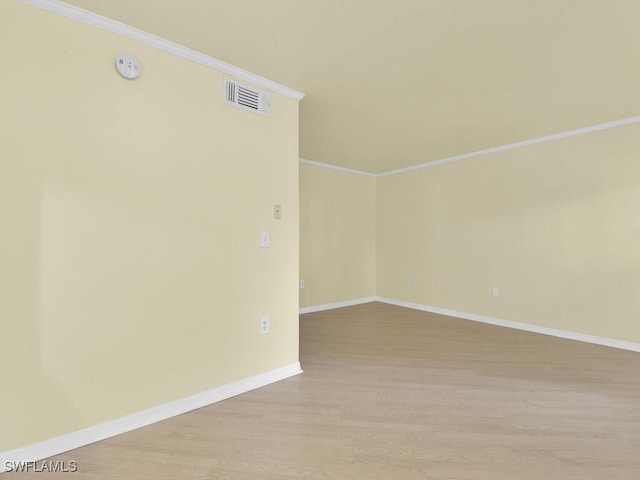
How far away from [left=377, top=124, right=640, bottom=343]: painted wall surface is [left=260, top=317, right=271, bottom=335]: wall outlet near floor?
3104mm

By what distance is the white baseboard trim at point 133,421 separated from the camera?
1489 millimetres

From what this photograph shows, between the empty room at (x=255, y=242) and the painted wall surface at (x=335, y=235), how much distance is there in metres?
1.49

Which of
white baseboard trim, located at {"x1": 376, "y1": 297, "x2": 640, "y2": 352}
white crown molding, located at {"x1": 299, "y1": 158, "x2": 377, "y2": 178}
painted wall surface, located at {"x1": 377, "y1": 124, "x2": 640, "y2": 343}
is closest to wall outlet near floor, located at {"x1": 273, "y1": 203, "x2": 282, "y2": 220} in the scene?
white crown molding, located at {"x1": 299, "y1": 158, "x2": 377, "y2": 178}

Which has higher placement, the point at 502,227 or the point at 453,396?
the point at 502,227

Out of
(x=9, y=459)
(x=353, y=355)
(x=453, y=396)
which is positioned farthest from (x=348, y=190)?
(x=9, y=459)

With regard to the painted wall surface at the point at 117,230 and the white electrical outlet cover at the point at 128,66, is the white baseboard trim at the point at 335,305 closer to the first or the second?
the painted wall surface at the point at 117,230

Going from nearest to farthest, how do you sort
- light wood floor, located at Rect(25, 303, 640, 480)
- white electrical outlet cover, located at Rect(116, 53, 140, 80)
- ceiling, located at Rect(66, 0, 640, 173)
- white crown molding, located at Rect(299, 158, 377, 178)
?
light wood floor, located at Rect(25, 303, 640, 480)
ceiling, located at Rect(66, 0, 640, 173)
white electrical outlet cover, located at Rect(116, 53, 140, 80)
white crown molding, located at Rect(299, 158, 377, 178)

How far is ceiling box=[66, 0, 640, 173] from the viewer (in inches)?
61.9

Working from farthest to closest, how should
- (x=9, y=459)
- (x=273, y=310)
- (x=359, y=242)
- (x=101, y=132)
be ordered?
(x=359, y=242) < (x=273, y=310) < (x=101, y=132) < (x=9, y=459)

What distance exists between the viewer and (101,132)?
1678 millimetres

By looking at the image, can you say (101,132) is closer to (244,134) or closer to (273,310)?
(244,134)

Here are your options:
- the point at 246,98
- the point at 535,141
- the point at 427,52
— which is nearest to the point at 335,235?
the point at 535,141

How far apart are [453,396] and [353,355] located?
3.21 feet

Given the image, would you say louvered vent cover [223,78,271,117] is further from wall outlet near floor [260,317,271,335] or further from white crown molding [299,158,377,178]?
white crown molding [299,158,377,178]
